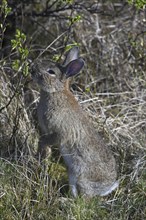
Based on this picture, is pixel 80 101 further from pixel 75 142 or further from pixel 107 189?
pixel 107 189

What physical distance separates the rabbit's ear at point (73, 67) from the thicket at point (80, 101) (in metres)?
0.35

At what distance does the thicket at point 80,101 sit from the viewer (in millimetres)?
5074

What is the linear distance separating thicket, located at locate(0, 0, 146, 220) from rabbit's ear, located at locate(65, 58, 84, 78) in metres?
0.35

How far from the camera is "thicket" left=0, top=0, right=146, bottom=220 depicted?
16.6 feet

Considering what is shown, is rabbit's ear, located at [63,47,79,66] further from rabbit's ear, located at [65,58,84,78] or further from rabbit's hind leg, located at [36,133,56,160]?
rabbit's hind leg, located at [36,133,56,160]

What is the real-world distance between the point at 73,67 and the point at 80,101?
124 centimetres

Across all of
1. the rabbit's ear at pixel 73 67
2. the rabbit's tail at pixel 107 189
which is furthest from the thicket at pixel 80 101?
the rabbit's ear at pixel 73 67

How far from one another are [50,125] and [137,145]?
3.80 feet

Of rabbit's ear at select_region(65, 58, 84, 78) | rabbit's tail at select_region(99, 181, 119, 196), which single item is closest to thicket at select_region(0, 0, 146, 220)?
rabbit's tail at select_region(99, 181, 119, 196)

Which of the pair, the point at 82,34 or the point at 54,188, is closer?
the point at 54,188

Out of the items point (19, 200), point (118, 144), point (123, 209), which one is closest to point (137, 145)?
point (118, 144)

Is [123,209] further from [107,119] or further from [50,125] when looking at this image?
[107,119]

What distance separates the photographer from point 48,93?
5430mm

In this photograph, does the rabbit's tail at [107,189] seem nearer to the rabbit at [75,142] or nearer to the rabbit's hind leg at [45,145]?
the rabbit at [75,142]
